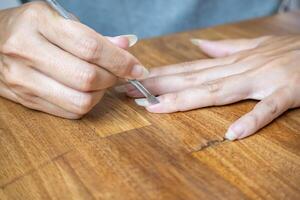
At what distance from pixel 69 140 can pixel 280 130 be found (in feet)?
0.88

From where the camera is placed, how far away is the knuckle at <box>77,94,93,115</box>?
1.49 ft

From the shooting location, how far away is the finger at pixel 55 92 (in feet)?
1.49

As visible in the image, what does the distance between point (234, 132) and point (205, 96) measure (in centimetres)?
8

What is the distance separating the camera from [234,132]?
0.44 metres

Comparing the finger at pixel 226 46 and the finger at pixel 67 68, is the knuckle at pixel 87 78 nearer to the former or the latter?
the finger at pixel 67 68

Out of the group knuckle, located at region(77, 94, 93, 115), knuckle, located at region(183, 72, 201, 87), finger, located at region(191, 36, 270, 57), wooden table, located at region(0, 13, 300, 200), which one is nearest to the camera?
wooden table, located at region(0, 13, 300, 200)

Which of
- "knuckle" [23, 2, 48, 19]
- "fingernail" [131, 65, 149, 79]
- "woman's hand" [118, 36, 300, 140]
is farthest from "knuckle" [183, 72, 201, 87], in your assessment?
"knuckle" [23, 2, 48, 19]

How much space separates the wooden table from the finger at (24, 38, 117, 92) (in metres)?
0.06

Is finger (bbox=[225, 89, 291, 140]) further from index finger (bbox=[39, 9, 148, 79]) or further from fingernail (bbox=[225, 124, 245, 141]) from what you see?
index finger (bbox=[39, 9, 148, 79])

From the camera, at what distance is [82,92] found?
46 cm

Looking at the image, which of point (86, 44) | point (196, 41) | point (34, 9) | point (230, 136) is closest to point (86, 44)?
point (86, 44)

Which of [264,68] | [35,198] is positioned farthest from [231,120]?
[35,198]

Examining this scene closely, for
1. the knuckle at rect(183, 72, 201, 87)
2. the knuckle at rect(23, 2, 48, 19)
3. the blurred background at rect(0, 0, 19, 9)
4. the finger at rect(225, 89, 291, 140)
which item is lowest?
the finger at rect(225, 89, 291, 140)

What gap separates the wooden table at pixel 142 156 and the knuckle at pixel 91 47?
0.09 meters
